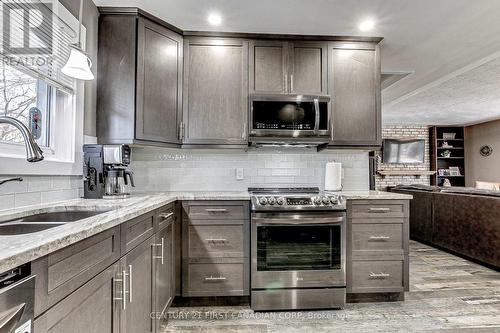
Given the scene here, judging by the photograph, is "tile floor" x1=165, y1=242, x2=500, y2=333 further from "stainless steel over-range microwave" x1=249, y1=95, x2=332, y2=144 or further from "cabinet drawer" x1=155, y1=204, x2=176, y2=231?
"stainless steel over-range microwave" x1=249, y1=95, x2=332, y2=144

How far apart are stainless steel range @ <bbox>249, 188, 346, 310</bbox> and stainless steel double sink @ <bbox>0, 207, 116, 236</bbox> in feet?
3.95

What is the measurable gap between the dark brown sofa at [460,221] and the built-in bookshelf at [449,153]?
3943 millimetres

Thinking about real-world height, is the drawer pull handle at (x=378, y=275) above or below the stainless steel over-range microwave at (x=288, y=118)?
below

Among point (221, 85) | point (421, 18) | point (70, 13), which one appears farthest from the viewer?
point (221, 85)

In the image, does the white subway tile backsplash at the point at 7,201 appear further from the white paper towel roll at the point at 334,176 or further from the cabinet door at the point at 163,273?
the white paper towel roll at the point at 334,176

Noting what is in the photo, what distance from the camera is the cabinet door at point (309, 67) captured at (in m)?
2.72

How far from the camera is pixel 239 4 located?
87.4 inches

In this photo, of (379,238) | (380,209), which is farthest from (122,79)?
(379,238)

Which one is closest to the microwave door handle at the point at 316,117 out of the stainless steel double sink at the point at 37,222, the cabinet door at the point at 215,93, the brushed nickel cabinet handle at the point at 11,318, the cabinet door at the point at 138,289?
the cabinet door at the point at 215,93

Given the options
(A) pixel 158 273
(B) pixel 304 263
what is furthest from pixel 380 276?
(A) pixel 158 273

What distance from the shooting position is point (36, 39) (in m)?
1.71

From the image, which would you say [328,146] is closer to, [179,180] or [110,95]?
[179,180]

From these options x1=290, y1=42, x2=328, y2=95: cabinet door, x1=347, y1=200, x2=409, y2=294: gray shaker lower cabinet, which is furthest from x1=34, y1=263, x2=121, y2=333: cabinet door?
x1=290, y1=42, x2=328, y2=95: cabinet door

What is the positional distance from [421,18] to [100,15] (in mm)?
2628
